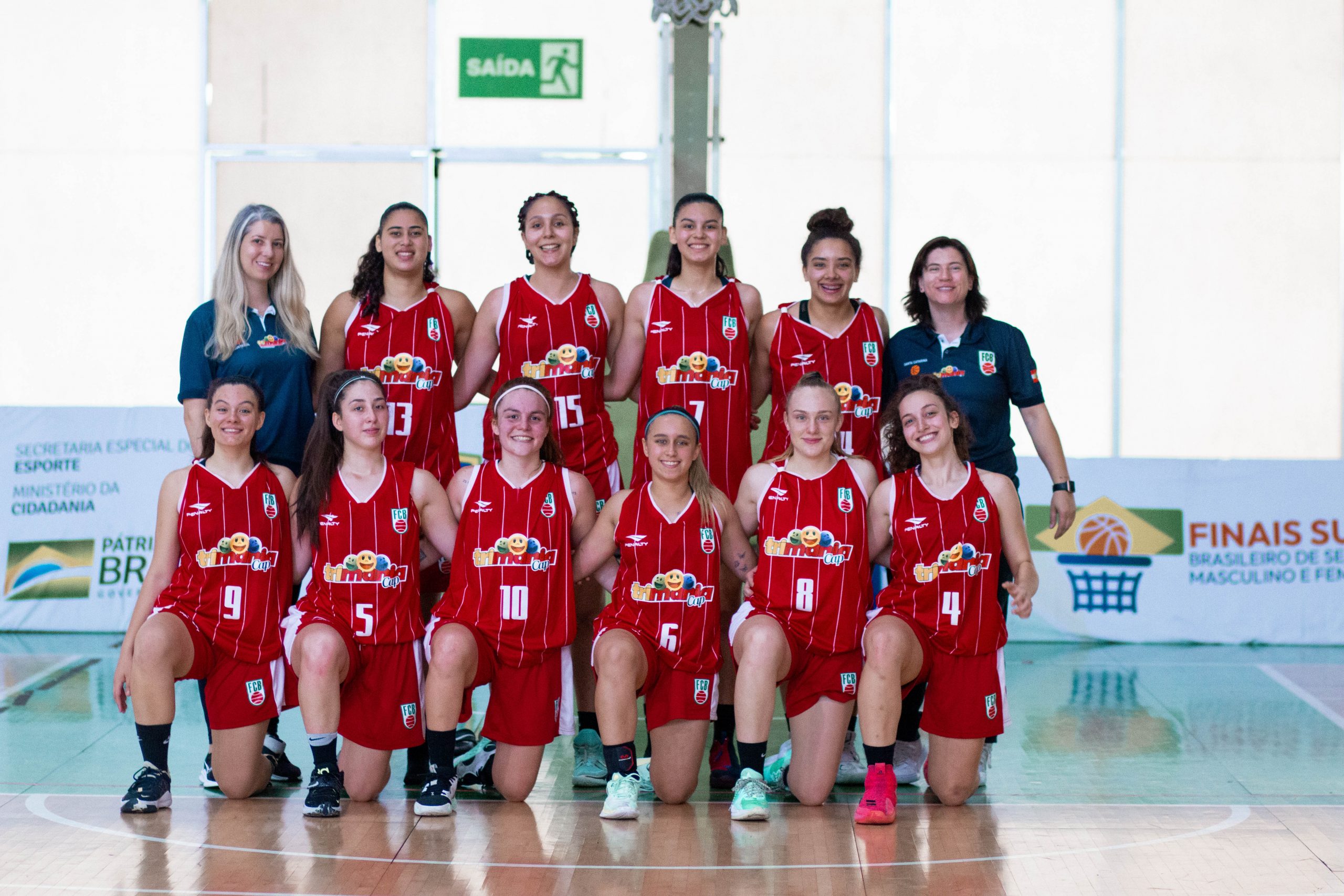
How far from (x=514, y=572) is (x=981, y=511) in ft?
4.13

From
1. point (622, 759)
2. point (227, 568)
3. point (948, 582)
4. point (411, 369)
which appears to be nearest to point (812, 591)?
point (948, 582)

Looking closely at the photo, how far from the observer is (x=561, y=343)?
403 centimetres

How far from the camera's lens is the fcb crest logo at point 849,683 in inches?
141

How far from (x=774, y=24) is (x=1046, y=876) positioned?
8.41 meters

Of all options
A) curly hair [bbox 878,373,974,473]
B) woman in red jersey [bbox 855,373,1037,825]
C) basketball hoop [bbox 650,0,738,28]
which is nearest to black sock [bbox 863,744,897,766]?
woman in red jersey [bbox 855,373,1037,825]

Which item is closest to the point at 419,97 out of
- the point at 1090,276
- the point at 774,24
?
the point at 774,24

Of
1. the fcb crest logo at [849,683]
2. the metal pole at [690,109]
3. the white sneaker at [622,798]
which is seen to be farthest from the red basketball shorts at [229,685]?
the metal pole at [690,109]

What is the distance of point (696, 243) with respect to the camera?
Answer: 4.01m

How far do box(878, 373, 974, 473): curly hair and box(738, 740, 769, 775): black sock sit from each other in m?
0.86

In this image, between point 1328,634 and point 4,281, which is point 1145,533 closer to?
point 1328,634

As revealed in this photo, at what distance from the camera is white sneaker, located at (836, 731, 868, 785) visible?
3865mm

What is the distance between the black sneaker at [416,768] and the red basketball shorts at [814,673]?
96 centimetres

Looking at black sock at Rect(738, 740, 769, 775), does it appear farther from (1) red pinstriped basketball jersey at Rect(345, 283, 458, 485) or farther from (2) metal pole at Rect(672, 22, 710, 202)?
(2) metal pole at Rect(672, 22, 710, 202)

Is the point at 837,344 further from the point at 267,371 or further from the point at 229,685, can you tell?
the point at 229,685
